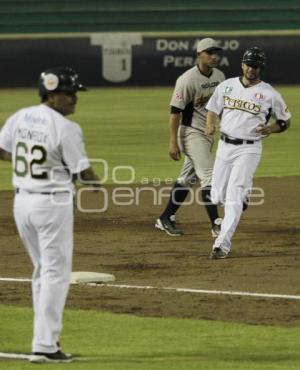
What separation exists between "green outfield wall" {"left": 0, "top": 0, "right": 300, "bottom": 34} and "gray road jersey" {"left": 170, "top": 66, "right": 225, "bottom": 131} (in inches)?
927

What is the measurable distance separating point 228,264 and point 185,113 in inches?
89.6

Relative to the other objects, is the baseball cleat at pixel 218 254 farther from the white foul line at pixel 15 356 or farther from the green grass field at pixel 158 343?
the white foul line at pixel 15 356

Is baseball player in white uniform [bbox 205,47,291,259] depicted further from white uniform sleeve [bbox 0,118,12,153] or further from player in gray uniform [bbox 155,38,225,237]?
white uniform sleeve [bbox 0,118,12,153]

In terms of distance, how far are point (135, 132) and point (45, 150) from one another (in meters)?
16.4

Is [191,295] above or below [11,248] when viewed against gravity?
above

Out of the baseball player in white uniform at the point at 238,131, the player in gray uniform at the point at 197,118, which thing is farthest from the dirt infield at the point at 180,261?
the player in gray uniform at the point at 197,118

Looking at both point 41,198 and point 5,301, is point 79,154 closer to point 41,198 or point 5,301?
point 41,198

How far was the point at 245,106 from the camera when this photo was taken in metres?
11.7

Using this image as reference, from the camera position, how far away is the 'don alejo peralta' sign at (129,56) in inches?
1278

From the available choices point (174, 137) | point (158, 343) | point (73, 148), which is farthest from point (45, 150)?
point (174, 137)

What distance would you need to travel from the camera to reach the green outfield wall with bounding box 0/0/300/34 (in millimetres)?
36406

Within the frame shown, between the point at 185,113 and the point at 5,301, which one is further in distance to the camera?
the point at 185,113

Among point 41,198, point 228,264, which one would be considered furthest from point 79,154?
point 228,264

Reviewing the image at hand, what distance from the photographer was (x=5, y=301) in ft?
32.3
